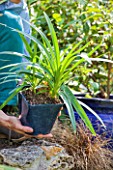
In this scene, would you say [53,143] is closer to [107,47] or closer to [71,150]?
[71,150]

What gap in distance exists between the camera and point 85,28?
266 centimetres

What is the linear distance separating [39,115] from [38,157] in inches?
8.0

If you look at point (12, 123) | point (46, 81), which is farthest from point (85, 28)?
point (12, 123)

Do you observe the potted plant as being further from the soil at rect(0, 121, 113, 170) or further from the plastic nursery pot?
the soil at rect(0, 121, 113, 170)

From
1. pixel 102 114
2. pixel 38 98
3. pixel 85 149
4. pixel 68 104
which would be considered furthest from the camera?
pixel 102 114

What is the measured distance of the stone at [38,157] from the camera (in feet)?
6.47

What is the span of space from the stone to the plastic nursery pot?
0.27ft

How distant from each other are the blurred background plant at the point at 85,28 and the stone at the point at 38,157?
0.69 meters

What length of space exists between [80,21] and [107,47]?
0.79 feet

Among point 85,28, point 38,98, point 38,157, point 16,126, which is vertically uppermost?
point 85,28

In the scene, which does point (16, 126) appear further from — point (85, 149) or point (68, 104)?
point (85, 149)

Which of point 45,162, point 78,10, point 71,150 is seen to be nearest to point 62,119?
point 71,150

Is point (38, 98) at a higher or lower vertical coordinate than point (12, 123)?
higher

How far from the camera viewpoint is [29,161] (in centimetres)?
198
